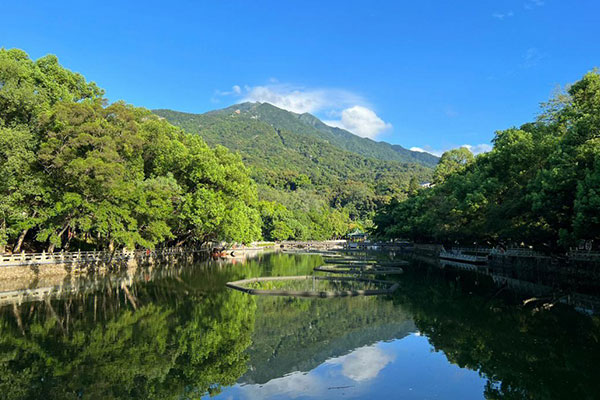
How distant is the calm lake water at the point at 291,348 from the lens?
10.6 m

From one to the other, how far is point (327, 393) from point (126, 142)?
107 ft

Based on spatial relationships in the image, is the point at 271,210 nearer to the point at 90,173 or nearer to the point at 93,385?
the point at 90,173

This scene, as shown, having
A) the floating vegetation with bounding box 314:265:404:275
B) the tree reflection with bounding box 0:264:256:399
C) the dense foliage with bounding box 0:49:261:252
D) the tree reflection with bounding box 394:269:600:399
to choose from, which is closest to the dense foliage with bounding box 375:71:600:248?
the tree reflection with bounding box 394:269:600:399

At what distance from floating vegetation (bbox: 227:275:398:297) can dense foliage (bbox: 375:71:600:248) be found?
12.8m

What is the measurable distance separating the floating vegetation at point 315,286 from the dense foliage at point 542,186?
1282 centimetres

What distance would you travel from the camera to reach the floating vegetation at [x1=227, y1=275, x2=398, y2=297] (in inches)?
961

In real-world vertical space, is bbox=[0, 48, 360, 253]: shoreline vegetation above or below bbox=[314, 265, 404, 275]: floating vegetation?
above

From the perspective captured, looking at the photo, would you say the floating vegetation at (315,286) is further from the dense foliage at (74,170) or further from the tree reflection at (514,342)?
the dense foliage at (74,170)

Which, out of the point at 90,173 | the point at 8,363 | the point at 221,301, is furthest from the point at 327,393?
the point at 90,173

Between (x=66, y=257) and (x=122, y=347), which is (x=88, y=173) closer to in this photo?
(x=66, y=257)

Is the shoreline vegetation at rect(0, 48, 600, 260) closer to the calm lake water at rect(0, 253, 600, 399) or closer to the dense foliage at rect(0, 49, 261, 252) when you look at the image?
the dense foliage at rect(0, 49, 261, 252)

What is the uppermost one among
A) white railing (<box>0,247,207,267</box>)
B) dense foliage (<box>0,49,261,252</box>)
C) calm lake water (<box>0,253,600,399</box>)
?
dense foliage (<box>0,49,261,252</box>)

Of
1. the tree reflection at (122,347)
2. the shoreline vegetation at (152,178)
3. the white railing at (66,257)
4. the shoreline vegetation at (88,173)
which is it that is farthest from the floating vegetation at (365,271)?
the white railing at (66,257)

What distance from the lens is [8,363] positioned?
11.7 meters
